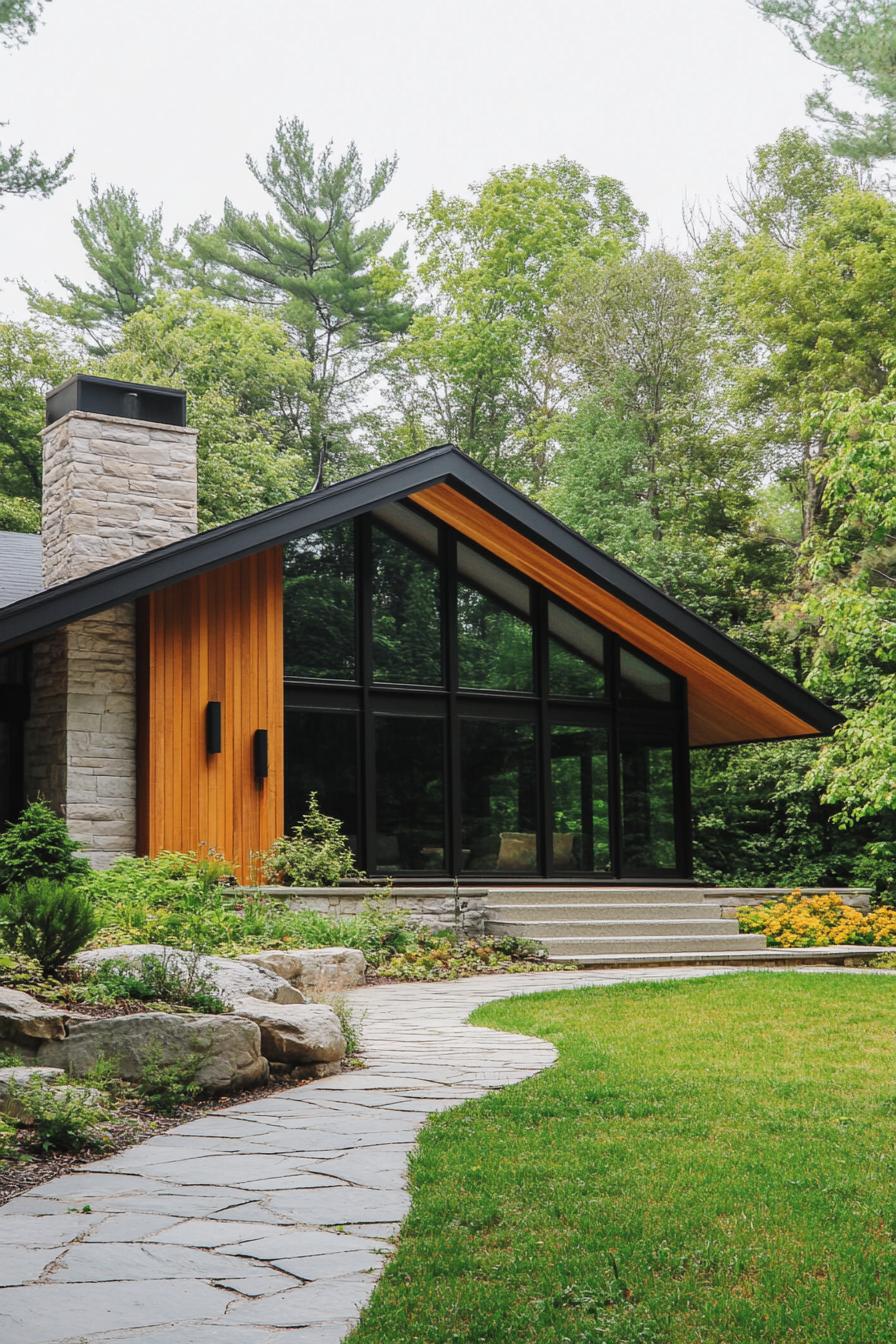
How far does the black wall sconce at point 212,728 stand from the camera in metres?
12.7

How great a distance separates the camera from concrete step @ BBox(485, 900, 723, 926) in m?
13.1

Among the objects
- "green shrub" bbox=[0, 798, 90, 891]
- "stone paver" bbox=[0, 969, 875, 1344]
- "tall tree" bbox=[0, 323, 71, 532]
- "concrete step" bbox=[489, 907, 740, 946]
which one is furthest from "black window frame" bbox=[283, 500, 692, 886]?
"tall tree" bbox=[0, 323, 71, 532]

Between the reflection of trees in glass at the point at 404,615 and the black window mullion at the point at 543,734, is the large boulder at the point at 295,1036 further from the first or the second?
the black window mullion at the point at 543,734

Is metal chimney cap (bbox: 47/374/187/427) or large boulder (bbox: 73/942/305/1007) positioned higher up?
metal chimney cap (bbox: 47/374/187/427)

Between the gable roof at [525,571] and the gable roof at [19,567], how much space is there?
2011 millimetres

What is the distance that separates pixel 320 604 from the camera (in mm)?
13781

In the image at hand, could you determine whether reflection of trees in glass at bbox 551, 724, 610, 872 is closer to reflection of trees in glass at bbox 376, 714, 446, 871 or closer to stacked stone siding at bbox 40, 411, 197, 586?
reflection of trees in glass at bbox 376, 714, 446, 871

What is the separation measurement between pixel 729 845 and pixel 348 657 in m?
8.00

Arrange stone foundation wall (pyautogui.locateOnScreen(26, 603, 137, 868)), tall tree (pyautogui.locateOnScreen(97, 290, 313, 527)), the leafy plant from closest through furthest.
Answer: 1. the leafy plant
2. stone foundation wall (pyautogui.locateOnScreen(26, 603, 137, 868))
3. tall tree (pyautogui.locateOnScreen(97, 290, 313, 527))

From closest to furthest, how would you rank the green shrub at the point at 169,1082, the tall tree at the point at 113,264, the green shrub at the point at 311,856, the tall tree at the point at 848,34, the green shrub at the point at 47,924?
the green shrub at the point at 169,1082, the green shrub at the point at 47,924, the green shrub at the point at 311,856, the tall tree at the point at 848,34, the tall tree at the point at 113,264

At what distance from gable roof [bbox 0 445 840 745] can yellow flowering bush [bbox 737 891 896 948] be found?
7.12 feet

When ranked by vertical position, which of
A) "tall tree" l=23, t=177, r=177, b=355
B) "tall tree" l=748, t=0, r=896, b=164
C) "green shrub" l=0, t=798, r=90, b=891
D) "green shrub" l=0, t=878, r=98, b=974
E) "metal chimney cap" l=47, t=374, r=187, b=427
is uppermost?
"tall tree" l=23, t=177, r=177, b=355

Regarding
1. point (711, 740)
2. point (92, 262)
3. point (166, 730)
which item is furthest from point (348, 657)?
point (92, 262)

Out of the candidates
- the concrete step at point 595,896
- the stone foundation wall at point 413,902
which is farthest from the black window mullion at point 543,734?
the stone foundation wall at point 413,902
